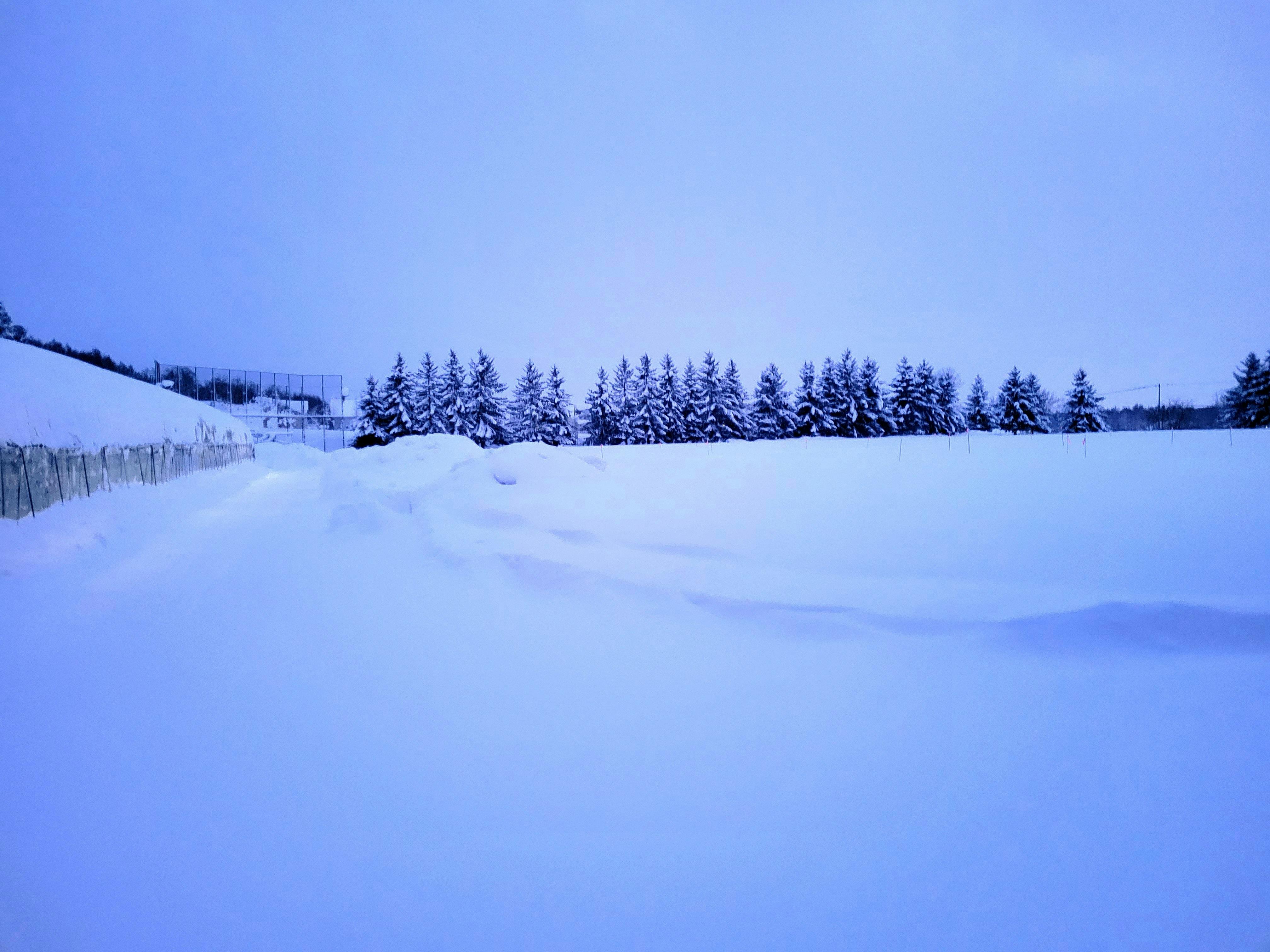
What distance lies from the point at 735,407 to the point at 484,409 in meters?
17.3

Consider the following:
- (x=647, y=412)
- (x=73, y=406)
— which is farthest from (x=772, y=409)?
(x=73, y=406)

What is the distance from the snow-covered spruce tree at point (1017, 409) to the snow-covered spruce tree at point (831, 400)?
12.8 meters

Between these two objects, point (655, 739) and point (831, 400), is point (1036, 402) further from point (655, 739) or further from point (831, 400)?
point (655, 739)

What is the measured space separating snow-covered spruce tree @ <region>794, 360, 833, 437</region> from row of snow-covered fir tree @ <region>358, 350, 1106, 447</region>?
6 cm

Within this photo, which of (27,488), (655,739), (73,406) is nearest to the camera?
(655,739)

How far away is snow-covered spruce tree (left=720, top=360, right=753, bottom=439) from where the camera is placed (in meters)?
40.6

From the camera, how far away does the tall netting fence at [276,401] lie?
33.1 m

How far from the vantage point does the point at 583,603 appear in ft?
16.2

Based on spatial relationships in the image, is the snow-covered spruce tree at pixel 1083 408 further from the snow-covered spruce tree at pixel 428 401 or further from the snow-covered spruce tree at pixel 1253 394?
the snow-covered spruce tree at pixel 428 401

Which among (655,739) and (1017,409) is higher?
(1017,409)

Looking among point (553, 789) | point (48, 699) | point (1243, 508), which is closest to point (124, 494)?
point (48, 699)

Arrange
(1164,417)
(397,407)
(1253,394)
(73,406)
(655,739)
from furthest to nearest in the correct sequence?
(1164,417) → (397,407) → (1253,394) → (73,406) → (655,739)

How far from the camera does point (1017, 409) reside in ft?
135

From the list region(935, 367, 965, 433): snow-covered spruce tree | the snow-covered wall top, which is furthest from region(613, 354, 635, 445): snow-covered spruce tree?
the snow-covered wall top
